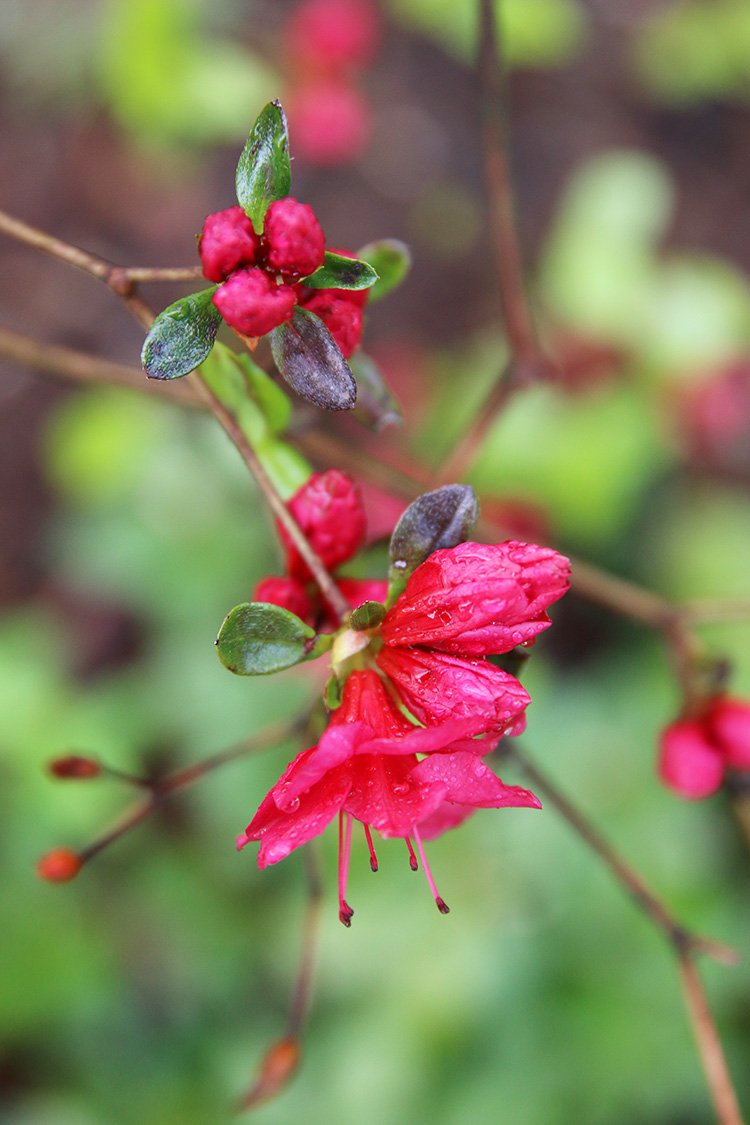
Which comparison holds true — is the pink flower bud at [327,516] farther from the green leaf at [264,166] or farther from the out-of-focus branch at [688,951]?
the out-of-focus branch at [688,951]

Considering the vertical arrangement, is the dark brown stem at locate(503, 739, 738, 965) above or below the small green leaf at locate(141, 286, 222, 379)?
below

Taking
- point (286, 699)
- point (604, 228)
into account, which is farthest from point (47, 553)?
point (604, 228)

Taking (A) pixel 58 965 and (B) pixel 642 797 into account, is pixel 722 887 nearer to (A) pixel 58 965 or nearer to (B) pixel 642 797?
(B) pixel 642 797

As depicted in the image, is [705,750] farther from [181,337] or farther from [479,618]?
[181,337]

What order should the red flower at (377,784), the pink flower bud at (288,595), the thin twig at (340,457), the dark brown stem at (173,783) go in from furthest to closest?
the thin twig at (340,457)
the dark brown stem at (173,783)
the pink flower bud at (288,595)
the red flower at (377,784)

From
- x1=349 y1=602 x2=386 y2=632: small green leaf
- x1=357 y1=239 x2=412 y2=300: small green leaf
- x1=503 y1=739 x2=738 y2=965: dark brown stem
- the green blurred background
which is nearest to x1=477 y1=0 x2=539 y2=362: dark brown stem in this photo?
the green blurred background

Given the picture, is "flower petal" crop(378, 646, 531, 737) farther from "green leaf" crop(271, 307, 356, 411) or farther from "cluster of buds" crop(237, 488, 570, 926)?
"green leaf" crop(271, 307, 356, 411)

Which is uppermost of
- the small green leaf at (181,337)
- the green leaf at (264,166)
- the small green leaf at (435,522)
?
the green leaf at (264,166)

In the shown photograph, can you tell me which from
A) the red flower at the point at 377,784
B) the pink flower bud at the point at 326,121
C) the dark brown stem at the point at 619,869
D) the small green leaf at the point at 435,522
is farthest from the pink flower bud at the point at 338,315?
the pink flower bud at the point at 326,121
